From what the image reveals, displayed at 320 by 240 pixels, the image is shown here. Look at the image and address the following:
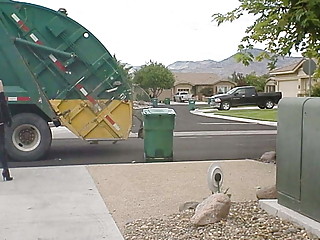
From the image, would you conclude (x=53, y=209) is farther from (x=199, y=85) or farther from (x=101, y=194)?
(x=199, y=85)

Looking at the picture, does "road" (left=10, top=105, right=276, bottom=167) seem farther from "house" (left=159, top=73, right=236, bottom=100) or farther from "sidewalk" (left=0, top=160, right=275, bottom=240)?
"house" (left=159, top=73, right=236, bottom=100)

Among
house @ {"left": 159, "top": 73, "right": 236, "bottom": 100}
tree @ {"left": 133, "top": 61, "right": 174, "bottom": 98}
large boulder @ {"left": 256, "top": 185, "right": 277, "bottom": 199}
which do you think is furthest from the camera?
house @ {"left": 159, "top": 73, "right": 236, "bottom": 100}

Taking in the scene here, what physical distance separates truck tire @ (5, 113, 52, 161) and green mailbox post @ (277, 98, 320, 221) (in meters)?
7.01

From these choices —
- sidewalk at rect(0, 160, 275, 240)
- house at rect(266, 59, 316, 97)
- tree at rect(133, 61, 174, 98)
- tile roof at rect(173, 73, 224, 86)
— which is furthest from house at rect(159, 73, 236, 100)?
sidewalk at rect(0, 160, 275, 240)

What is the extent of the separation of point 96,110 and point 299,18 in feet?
18.5

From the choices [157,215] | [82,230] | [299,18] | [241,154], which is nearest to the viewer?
[82,230]

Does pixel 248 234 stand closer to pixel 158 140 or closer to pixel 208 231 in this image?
pixel 208 231

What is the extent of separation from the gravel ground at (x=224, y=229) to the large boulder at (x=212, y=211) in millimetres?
65

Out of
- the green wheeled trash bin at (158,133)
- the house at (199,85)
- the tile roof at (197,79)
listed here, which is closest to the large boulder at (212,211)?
the green wheeled trash bin at (158,133)

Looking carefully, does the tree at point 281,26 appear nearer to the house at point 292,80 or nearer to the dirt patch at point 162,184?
the dirt patch at point 162,184

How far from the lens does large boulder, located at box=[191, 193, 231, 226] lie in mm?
6129

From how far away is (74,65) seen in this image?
12555 millimetres

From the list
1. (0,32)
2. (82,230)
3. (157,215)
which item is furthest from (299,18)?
(0,32)

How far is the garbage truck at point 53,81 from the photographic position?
1206 centimetres
